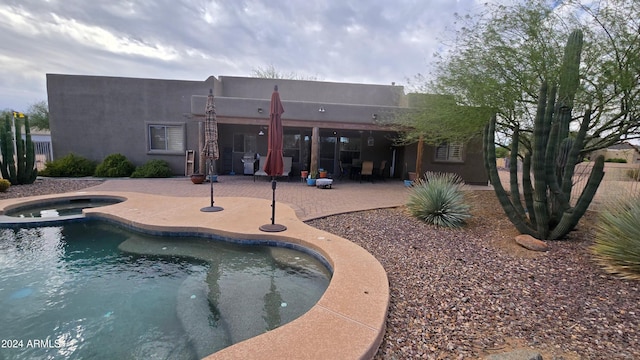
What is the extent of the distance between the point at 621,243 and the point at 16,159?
15457 millimetres

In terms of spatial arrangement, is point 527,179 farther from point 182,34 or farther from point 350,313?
point 182,34

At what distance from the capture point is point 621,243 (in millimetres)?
3615

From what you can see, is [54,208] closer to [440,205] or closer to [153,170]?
[153,170]

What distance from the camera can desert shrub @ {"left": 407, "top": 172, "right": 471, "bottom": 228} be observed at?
584cm

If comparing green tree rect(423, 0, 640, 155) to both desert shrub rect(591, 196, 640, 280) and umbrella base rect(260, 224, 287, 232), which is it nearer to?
desert shrub rect(591, 196, 640, 280)

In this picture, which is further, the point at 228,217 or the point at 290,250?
the point at 228,217

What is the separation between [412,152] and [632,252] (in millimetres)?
9730

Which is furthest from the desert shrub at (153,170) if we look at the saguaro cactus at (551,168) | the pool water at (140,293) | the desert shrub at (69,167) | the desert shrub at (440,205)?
the saguaro cactus at (551,168)

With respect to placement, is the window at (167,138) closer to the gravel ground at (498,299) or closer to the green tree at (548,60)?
the gravel ground at (498,299)

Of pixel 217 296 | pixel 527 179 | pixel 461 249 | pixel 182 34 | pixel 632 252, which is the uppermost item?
pixel 182 34

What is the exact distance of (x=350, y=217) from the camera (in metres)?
6.42

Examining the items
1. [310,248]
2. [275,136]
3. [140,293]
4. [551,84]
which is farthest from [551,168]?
[140,293]

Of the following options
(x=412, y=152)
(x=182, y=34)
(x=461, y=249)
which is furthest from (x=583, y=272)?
(x=182, y=34)

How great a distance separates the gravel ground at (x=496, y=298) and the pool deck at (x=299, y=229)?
296mm
